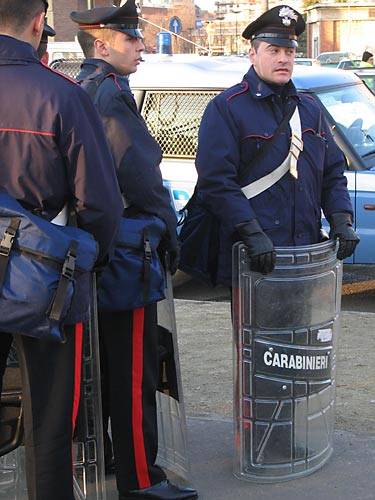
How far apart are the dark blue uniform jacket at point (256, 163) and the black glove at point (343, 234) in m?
0.09

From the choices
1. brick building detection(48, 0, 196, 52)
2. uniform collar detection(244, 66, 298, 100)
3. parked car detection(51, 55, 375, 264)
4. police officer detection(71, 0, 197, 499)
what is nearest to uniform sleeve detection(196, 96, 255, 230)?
uniform collar detection(244, 66, 298, 100)

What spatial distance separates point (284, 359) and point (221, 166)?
80 cm

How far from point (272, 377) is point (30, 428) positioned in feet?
3.79

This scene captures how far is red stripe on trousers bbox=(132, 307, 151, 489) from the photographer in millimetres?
3467

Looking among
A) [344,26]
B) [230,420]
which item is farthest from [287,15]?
[344,26]

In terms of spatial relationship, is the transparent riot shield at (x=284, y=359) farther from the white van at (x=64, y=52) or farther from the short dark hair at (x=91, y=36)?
the white van at (x=64, y=52)

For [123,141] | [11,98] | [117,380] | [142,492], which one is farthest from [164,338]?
[11,98]

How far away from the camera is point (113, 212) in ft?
9.69

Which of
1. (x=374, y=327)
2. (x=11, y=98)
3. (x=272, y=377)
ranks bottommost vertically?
(x=374, y=327)

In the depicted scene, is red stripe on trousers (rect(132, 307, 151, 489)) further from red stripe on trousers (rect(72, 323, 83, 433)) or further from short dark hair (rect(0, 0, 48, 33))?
short dark hair (rect(0, 0, 48, 33))

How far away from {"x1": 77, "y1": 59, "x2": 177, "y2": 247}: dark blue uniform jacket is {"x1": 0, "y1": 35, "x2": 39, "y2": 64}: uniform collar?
1.96ft

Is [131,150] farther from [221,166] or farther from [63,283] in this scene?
[63,283]

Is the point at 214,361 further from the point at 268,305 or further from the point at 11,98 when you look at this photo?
the point at 11,98

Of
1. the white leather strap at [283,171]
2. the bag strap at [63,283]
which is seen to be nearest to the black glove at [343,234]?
the white leather strap at [283,171]
